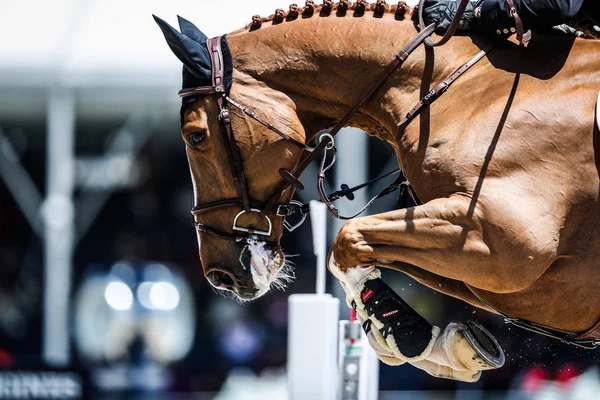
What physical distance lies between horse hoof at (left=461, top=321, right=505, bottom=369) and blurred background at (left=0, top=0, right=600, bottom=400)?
2707 millimetres

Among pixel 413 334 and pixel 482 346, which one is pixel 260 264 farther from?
pixel 482 346

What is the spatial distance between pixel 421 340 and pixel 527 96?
1123mm

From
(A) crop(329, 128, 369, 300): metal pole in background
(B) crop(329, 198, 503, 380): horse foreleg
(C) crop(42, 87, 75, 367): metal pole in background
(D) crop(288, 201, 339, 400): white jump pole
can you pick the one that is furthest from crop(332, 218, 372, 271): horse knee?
(C) crop(42, 87, 75, 367): metal pole in background

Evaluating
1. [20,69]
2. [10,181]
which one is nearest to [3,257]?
[10,181]

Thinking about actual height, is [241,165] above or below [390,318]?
above

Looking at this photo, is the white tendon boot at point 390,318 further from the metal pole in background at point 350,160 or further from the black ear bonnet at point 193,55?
the metal pole in background at point 350,160

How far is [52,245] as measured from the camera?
925 centimetres

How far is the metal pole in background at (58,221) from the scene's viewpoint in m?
9.00

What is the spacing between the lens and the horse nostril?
4.03m

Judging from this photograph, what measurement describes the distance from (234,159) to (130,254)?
692 centimetres

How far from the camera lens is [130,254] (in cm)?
1053

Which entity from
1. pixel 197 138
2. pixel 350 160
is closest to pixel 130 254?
pixel 350 160

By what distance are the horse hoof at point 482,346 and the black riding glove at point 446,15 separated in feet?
4.24

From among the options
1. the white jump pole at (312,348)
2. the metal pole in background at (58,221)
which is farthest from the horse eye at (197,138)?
the metal pole in background at (58,221)
